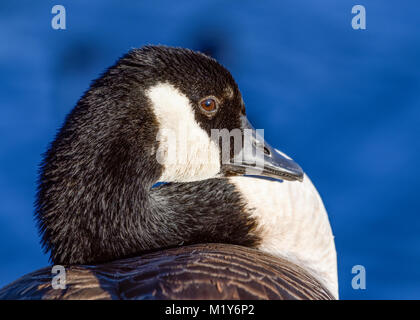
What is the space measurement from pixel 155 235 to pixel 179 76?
23.0 inches

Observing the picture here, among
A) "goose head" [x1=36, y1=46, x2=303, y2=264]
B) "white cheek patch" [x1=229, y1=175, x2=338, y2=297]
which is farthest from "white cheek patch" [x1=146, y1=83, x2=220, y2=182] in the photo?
"white cheek patch" [x1=229, y1=175, x2=338, y2=297]

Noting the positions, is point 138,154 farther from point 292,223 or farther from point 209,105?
point 292,223

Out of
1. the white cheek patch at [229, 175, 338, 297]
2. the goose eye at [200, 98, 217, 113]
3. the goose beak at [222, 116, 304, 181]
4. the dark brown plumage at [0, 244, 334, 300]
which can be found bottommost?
the dark brown plumage at [0, 244, 334, 300]

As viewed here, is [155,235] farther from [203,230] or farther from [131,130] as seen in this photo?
[131,130]

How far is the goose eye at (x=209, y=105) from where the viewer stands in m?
2.09

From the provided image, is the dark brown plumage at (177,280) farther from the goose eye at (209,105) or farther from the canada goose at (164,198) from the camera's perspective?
the goose eye at (209,105)

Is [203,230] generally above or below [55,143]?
below

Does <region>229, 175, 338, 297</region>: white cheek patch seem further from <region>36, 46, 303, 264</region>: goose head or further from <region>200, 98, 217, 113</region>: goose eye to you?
<region>200, 98, 217, 113</region>: goose eye

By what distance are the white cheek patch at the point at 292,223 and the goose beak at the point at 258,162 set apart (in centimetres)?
15

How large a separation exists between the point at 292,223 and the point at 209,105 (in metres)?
0.64

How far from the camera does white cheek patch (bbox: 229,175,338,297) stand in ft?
7.48

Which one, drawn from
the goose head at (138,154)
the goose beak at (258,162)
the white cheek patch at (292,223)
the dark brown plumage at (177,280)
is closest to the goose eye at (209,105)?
the goose head at (138,154)
